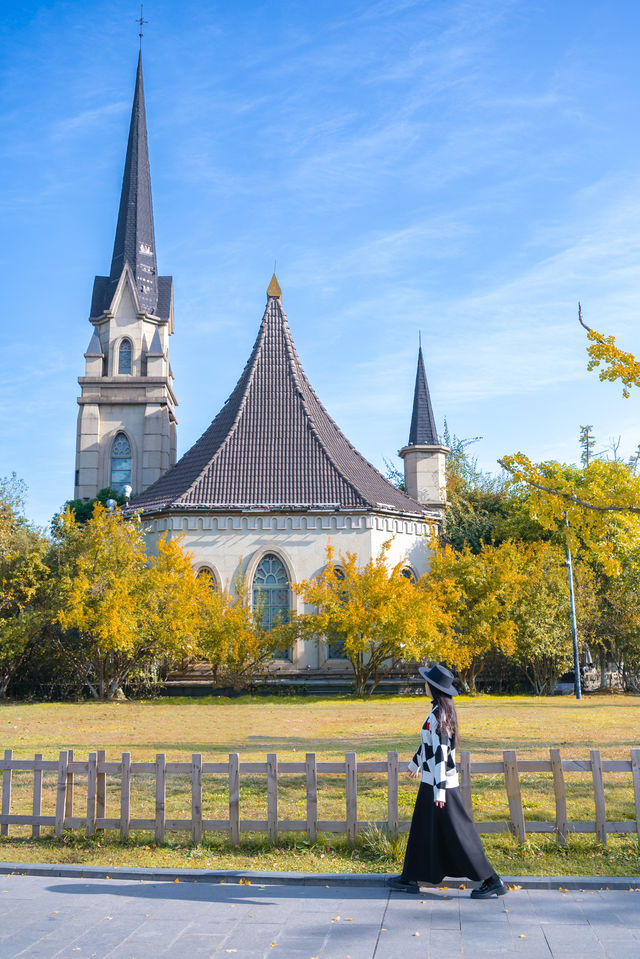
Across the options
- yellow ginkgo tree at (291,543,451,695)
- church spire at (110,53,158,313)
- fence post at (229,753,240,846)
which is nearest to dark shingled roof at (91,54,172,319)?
church spire at (110,53,158,313)

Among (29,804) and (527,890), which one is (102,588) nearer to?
(29,804)

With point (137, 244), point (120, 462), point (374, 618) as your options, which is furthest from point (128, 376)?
point (374, 618)

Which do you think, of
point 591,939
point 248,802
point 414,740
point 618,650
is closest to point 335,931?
point 591,939

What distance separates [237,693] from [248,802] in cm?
1797

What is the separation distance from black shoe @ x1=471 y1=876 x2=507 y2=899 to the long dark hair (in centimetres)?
109

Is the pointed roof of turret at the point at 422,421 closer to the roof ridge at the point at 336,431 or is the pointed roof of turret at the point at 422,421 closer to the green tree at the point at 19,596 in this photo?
the roof ridge at the point at 336,431

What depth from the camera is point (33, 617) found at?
26.8m

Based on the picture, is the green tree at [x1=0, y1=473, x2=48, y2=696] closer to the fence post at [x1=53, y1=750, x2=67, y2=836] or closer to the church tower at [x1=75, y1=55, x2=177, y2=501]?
the church tower at [x1=75, y1=55, x2=177, y2=501]

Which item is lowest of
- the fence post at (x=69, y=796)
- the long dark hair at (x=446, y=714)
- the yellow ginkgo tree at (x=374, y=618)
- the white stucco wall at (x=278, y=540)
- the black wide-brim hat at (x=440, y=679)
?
the fence post at (x=69, y=796)

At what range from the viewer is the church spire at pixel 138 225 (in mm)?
43625

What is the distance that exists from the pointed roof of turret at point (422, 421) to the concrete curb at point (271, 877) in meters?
30.9

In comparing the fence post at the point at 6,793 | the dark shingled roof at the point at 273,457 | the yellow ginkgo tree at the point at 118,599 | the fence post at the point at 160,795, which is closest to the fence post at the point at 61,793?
the fence post at the point at 6,793

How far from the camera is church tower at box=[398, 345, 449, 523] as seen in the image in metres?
37.6

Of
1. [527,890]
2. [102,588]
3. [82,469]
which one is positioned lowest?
[527,890]
